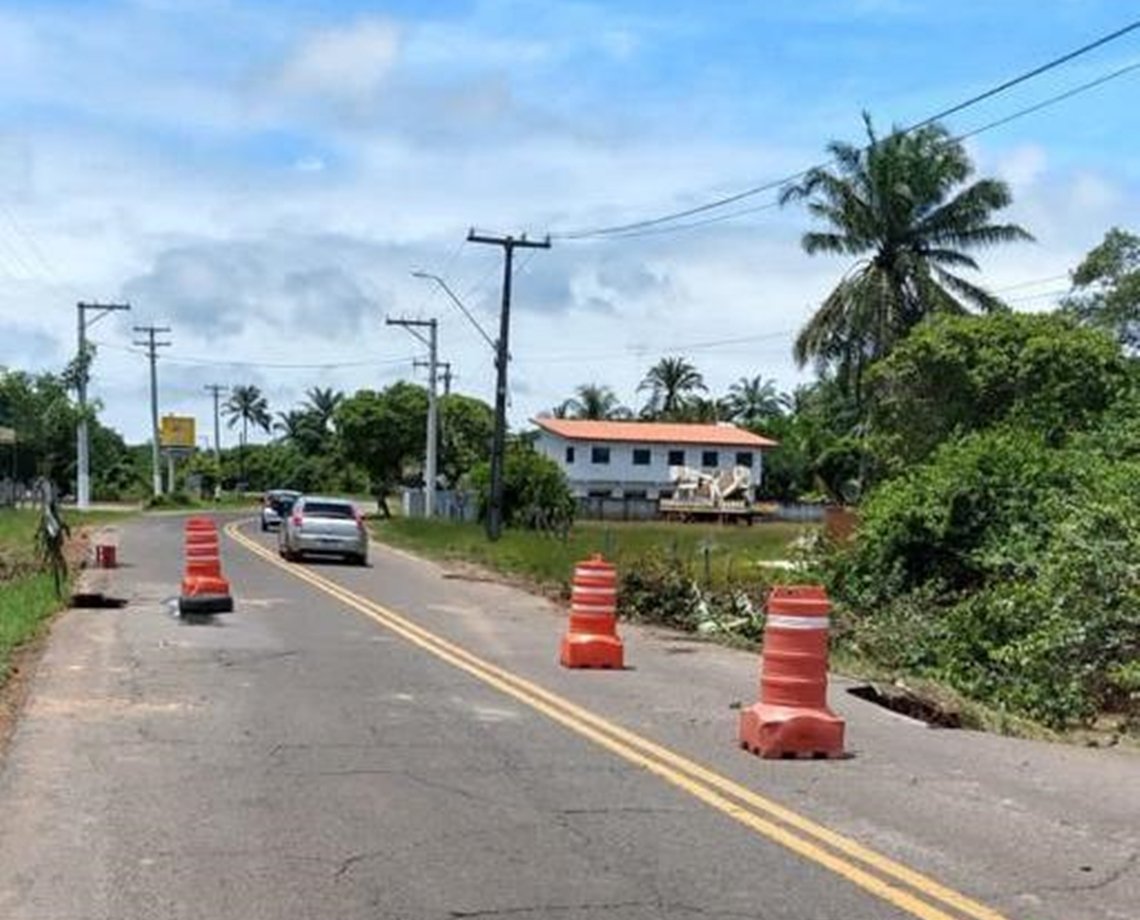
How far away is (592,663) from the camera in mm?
15836

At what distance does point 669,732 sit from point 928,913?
5.12 metres

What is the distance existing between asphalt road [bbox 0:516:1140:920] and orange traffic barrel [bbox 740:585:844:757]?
0.21 m

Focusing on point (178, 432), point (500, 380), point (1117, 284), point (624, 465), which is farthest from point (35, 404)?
point (178, 432)

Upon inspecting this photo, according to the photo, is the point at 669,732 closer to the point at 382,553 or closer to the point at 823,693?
the point at 823,693

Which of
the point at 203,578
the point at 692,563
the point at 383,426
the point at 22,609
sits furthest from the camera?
the point at 383,426

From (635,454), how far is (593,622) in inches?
3195

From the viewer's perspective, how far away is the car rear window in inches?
1431

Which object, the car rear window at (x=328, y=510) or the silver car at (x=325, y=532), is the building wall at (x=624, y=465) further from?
the silver car at (x=325, y=532)

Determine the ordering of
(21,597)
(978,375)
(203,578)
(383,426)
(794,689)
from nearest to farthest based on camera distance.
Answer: (794,689)
(203,578)
(21,597)
(978,375)
(383,426)

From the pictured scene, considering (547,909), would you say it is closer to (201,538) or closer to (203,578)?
(201,538)

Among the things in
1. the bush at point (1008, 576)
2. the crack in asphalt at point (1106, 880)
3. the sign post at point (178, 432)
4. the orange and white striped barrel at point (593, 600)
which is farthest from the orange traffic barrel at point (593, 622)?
the sign post at point (178, 432)

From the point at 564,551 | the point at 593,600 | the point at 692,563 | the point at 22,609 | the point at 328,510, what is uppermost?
the point at 328,510

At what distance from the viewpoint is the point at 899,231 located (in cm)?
4891

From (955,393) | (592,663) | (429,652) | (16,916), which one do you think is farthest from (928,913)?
(955,393)
